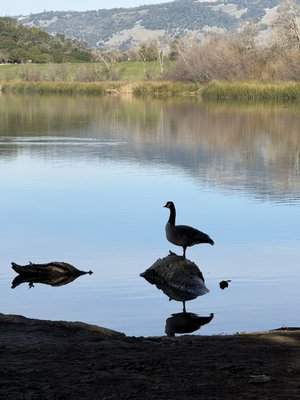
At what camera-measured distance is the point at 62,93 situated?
7138 cm

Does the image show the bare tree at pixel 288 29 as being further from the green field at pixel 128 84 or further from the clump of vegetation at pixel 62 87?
the clump of vegetation at pixel 62 87

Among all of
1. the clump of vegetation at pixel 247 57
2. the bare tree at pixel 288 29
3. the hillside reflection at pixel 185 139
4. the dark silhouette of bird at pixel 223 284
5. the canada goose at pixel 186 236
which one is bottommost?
the hillside reflection at pixel 185 139

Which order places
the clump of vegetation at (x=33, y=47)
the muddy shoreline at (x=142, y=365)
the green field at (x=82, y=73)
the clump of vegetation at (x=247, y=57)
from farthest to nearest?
the clump of vegetation at (x=33, y=47), the green field at (x=82, y=73), the clump of vegetation at (x=247, y=57), the muddy shoreline at (x=142, y=365)

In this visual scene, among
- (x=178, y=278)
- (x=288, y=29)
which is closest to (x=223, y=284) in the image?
(x=178, y=278)

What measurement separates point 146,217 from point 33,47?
102 metres

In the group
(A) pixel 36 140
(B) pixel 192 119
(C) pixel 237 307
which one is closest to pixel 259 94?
(B) pixel 192 119

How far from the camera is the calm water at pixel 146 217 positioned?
9719mm

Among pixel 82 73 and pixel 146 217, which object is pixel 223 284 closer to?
pixel 146 217

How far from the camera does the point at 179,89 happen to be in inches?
2613

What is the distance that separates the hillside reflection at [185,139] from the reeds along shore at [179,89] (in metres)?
7.02

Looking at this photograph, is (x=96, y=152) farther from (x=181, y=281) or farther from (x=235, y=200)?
(x=181, y=281)

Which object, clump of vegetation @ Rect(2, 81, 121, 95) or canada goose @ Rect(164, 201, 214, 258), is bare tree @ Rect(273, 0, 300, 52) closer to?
clump of vegetation @ Rect(2, 81, 121, 95)

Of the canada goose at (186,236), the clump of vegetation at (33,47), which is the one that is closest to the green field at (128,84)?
the clump of vegetation at (33,47)

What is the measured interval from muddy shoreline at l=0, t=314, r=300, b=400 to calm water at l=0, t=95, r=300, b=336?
1.62 m
